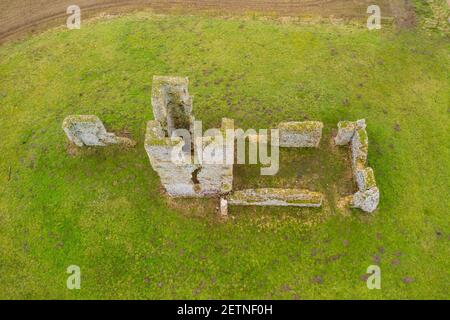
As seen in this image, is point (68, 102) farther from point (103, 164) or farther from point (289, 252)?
point (289, 252)

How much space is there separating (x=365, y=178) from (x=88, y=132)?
17198 millimetres

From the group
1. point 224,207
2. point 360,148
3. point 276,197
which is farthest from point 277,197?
point 360,148

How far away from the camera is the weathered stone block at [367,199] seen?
19547 mm

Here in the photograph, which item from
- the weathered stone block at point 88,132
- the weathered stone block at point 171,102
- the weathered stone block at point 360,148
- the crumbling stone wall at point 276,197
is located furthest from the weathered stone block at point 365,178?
the weathered stone block at point 88,132

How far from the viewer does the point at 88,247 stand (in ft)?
66.9

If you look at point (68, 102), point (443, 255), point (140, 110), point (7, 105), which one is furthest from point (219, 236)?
point (7, 105)

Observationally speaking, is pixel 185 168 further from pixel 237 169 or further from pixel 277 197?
pixel 277 197

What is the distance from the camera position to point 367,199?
19.6 meters

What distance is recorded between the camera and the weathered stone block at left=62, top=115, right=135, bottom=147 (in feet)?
70.7

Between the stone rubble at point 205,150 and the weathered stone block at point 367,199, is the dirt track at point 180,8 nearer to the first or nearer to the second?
the stone rubble at point 205,150

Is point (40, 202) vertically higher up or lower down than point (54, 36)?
lower down

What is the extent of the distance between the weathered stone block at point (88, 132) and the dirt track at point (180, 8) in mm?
14866

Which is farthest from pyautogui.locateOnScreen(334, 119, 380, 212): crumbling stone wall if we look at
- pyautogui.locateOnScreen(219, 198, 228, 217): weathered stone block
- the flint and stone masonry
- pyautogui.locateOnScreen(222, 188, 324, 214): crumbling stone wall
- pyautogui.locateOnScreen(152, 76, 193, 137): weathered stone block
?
pyautogui.locateOnScreen(152, 76, 193, 137): weathered stone block

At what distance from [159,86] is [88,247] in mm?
10222
